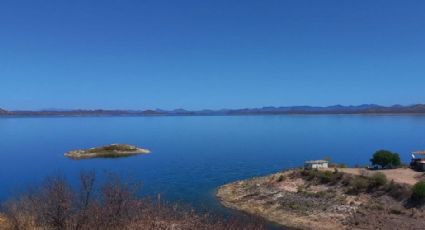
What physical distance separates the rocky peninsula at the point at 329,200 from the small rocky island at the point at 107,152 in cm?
5135

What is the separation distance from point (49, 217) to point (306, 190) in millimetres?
32948

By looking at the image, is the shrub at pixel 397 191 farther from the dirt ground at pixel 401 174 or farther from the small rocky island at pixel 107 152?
the small rocky island at pixel 107 152

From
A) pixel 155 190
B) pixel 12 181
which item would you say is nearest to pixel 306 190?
pixel 155 190

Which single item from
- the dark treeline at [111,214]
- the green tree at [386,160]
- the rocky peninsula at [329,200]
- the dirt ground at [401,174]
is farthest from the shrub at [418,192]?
the dark treeline at [111,214]

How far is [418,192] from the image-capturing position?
40.6m

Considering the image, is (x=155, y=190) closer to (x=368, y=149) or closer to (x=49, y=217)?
(x=49, y=217)

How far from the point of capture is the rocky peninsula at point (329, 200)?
3959 centimetres

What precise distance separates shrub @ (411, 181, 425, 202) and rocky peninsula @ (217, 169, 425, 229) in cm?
62

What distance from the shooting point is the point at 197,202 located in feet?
162

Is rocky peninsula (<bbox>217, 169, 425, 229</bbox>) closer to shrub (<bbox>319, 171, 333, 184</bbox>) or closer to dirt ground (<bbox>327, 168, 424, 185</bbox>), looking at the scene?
shrub (<bbox>319, 171, 333, 184</bbox>)

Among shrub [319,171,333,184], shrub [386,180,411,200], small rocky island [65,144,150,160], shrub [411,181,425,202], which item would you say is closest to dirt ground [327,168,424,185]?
shrub [386,180,411,200]

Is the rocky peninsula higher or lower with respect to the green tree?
lower

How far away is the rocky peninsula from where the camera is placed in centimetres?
3959

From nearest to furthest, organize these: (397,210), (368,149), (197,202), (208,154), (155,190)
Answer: (397,210), (197,202), (155,190), (208,154), (368,149)
